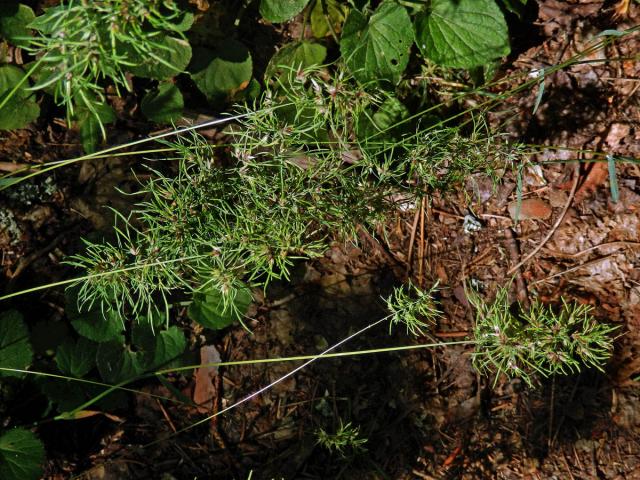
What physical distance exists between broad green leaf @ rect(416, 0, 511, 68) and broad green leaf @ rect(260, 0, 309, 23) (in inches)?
20.0

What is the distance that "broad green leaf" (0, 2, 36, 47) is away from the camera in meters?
2.19

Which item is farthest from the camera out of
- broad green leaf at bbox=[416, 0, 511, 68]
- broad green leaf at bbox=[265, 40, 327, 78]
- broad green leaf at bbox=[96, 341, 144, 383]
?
broad green leaf at bbox=[265, 40, 327, 78]

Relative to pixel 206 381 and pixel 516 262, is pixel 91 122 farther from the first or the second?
pixel 516 262

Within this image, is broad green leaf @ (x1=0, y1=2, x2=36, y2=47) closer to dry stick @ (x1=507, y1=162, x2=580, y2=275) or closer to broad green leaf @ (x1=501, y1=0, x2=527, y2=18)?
broad green leaf @ (x1=501, y1=0, x2=527, y2=18)

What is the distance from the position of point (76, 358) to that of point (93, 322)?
0.57 feet

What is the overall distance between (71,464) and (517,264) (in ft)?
6.68

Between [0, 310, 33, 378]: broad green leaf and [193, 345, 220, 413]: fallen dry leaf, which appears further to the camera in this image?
[193, 345, 220, 413]: fallen dry leaf

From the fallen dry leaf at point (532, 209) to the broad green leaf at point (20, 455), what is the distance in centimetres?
212

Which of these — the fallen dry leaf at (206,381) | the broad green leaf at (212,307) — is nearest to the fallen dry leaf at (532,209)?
the broad green leaf at (212,307)

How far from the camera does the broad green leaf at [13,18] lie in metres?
2.19

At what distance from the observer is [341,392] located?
96.7 inches

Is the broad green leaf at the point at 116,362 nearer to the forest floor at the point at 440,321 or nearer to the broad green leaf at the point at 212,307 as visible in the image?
the forest floor at the point at 440,321

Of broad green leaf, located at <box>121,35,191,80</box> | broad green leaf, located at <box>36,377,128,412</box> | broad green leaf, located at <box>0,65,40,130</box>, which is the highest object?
broad green leaf, located at <box>121,35,191,80</box>

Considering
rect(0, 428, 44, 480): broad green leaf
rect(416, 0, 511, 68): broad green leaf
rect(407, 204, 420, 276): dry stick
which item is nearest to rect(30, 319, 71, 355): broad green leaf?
rect(0, 428, 44, 480): broad green leaf
